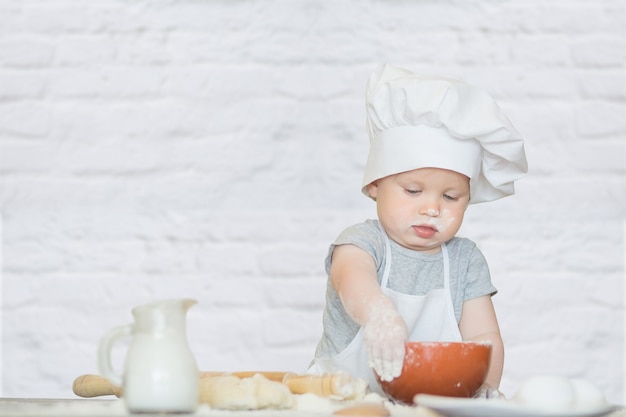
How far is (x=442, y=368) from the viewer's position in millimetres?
1183

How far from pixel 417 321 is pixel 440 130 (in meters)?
0.31

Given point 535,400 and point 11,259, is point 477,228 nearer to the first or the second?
point 11,259

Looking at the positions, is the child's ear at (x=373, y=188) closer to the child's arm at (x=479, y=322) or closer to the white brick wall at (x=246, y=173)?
the child's arm at (x=479, y=322)

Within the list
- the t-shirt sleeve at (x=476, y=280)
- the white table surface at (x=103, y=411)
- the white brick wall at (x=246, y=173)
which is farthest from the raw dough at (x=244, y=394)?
the white brick wall at (x=246, y=173)

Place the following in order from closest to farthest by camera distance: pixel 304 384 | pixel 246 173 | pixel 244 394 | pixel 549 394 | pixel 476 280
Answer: pixel 549 394, pixel 244 394, pixel 304 384, pixel 476 280, pixel 246 173

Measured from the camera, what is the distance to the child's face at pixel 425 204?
5.24 feet

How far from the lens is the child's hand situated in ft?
3.95

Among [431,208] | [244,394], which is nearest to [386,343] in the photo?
[244,394]

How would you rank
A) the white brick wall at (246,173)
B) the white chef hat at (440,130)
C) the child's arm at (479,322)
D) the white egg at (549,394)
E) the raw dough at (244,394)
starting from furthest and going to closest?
1. the white brick wall at (246,173)
2. the child's arm at (479,322)
3. the white chef hat at (440,130)
4. the raw dough at (244,394)
5. the white egg at (549,394)

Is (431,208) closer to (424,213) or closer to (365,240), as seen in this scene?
(424,213)

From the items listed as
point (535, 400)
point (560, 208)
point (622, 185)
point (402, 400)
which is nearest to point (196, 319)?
point (560, 208)

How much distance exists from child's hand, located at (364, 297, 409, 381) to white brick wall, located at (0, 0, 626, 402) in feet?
3.90

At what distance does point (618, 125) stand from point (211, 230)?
103 centimetres

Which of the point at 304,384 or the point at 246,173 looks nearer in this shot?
the point at 304,384
